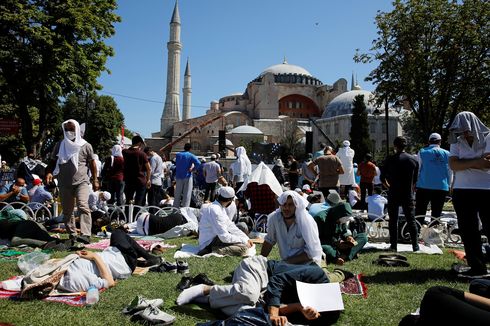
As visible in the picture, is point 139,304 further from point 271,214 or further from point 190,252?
point 190,252

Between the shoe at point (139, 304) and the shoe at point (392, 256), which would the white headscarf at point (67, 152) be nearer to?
the shoe at point (139, 304)

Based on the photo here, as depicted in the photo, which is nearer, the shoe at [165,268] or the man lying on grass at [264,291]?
the man lying on grass at [264,291]

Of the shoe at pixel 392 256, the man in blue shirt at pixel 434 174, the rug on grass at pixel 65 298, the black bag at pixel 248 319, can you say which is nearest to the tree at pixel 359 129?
the man in blue shirt at pixel 434 174

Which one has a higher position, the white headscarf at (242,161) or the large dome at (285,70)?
the large dome at (285,70)

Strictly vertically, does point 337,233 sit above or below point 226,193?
below

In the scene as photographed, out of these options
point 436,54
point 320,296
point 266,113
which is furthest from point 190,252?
point 266,113

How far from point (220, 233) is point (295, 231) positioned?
5.76 feet

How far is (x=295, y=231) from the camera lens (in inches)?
175

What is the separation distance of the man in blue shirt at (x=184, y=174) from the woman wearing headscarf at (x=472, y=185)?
5.94 metres

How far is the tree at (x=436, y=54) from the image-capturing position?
52.9 feet

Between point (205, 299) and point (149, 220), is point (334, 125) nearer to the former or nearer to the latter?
point (149, 220)

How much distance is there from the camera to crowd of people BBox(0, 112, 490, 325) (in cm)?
361

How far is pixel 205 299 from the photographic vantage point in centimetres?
372

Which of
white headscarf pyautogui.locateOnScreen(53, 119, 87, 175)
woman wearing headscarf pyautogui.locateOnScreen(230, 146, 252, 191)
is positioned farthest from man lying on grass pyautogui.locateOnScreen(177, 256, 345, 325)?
woman wearing headscarf pyautogui.locateOnScreen(230, 146, 252, 191)
